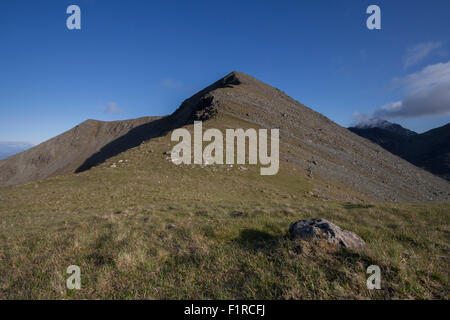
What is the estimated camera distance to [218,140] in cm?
3034

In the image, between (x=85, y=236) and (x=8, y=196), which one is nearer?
(x=85, y=236)

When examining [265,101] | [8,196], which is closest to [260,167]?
[8,196]

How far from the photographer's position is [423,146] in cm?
15025

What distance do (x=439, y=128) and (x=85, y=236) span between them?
246 metres

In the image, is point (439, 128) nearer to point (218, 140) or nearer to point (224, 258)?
point (218, 140)

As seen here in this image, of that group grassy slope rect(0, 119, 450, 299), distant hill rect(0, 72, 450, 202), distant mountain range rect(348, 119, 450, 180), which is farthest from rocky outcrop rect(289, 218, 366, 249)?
distant mountain range rect(348, 119, 450, 180)

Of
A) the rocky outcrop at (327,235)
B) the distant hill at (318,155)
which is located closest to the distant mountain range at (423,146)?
the distant hill at (318,155)

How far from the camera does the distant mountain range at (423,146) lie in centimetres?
11686

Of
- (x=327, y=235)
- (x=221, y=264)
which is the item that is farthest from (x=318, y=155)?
(x=221, y=264)

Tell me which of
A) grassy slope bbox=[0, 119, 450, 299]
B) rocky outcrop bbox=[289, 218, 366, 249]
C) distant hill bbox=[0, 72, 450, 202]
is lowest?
grassy slope bbox=[0, 119, 450, 299]

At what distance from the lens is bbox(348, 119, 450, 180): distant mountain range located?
4601 inches

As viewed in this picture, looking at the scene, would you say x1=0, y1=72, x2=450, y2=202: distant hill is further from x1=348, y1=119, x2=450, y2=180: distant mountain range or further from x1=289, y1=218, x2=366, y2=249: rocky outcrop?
x1=348, y1=119, x2=450, y2=180: distant mountain range

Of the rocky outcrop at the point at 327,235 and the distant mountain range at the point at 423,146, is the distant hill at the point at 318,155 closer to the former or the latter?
the rocky outcrop at the point at 327,235
